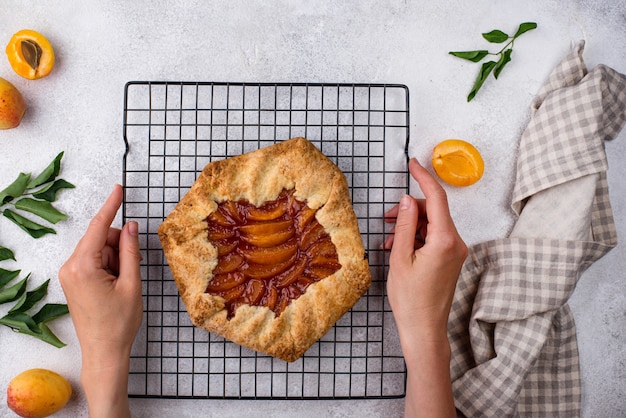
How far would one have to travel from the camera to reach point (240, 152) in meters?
3.27

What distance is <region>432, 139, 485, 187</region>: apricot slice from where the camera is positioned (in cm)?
321

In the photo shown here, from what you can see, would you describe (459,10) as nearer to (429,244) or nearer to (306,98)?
(306,98)

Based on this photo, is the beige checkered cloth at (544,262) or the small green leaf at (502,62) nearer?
the beige checkered cloth at (544,262)

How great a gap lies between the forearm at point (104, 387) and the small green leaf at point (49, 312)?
1.32 ft

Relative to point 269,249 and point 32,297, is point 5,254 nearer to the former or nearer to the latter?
point 32,297

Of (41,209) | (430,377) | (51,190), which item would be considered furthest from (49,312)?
(430,377)

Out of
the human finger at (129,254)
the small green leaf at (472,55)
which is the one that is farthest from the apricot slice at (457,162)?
the human finger at (129,254)

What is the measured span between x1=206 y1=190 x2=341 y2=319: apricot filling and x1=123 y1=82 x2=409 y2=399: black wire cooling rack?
40 cm

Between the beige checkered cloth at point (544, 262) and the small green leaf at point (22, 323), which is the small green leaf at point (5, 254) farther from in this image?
the beige checkered cloth at point (544, 262)

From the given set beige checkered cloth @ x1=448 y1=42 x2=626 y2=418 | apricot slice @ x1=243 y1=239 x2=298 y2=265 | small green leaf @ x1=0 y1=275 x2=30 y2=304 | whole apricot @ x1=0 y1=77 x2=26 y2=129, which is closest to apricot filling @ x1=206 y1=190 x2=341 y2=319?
apricot slice @ x1=243 y1=239 x2=298 y2=265

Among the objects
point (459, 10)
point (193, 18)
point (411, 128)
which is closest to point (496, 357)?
point (411, 128)

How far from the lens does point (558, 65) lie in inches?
132

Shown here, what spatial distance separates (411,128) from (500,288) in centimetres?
106

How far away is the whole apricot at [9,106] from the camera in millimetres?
3107
